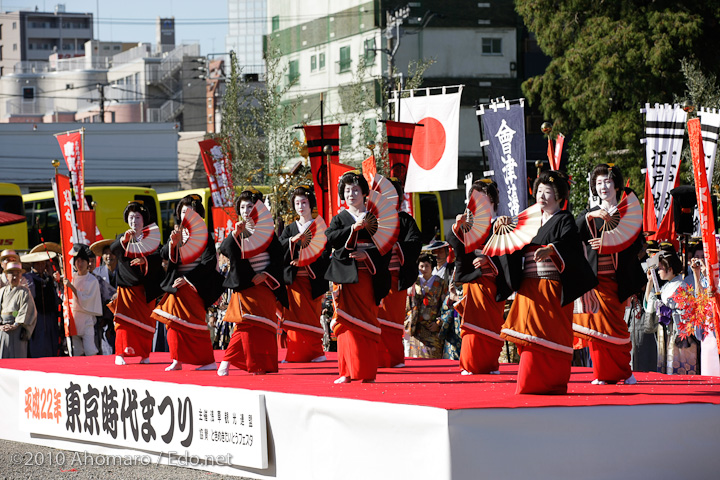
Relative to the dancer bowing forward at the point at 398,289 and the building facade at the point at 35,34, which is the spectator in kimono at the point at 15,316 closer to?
the dancer bowing forward at the point at 398,289

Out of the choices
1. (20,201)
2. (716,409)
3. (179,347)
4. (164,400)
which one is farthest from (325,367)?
(20,201)

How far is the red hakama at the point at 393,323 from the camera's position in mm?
9430

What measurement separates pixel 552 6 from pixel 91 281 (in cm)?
1388

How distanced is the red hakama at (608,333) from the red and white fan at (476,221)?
1.21m

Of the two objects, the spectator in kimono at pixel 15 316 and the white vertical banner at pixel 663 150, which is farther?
the spectator in kimono at pixel 15 316

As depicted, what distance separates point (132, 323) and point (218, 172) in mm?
8138

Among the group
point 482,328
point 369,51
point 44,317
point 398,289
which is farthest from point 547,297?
point 369,51

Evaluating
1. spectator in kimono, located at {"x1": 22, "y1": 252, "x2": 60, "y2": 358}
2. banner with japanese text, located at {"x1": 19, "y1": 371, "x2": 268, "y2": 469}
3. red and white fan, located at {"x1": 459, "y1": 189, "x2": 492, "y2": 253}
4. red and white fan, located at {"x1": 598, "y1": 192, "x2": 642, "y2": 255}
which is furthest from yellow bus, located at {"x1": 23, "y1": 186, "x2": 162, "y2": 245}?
red and white fan, located at {"x1": 598, "y1": 192, "x2": 642, "y2": 255}

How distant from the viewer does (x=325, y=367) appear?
9438mm

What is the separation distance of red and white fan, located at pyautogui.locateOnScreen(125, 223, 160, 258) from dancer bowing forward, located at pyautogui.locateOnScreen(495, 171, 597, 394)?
4176 millimetres

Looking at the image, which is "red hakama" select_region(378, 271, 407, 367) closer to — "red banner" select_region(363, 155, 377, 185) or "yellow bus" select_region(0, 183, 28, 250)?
"red banner" select_region(363, 155, 377, 185)

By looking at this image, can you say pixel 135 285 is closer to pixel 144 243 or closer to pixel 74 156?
pixel 144 243

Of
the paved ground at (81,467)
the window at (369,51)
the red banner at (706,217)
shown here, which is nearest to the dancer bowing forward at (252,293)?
the paved ground at (81,467)

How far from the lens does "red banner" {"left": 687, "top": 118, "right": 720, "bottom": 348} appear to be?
25.3 ft
